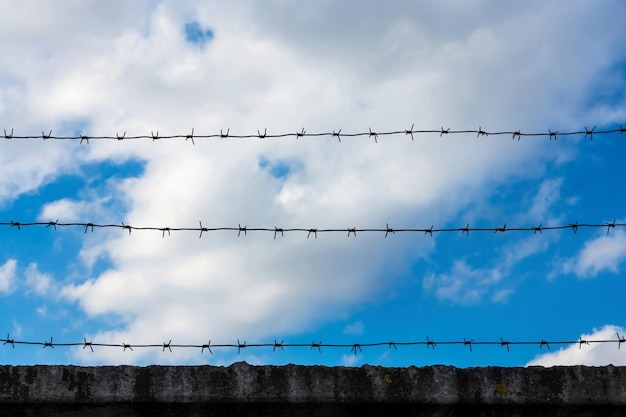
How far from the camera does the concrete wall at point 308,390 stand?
403 centimetres

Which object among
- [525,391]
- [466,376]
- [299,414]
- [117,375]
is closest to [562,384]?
[525,391]

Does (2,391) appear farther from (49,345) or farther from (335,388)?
(335,388)

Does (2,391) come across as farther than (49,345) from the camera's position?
No

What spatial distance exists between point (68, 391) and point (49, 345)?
317 mm

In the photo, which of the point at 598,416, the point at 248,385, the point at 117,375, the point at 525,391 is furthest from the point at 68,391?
the point at 598,416

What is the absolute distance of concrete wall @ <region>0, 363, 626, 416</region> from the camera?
13.2 feet

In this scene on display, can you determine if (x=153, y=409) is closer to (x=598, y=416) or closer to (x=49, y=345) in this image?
(x=49, y=345)

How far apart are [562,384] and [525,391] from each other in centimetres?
19

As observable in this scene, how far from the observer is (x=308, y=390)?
4.14 meters

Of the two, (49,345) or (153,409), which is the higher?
(49,345)

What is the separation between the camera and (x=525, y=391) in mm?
4250

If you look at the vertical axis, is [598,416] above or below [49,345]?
below

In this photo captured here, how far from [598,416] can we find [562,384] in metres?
0.26

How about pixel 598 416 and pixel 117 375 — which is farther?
pixel 598 416
